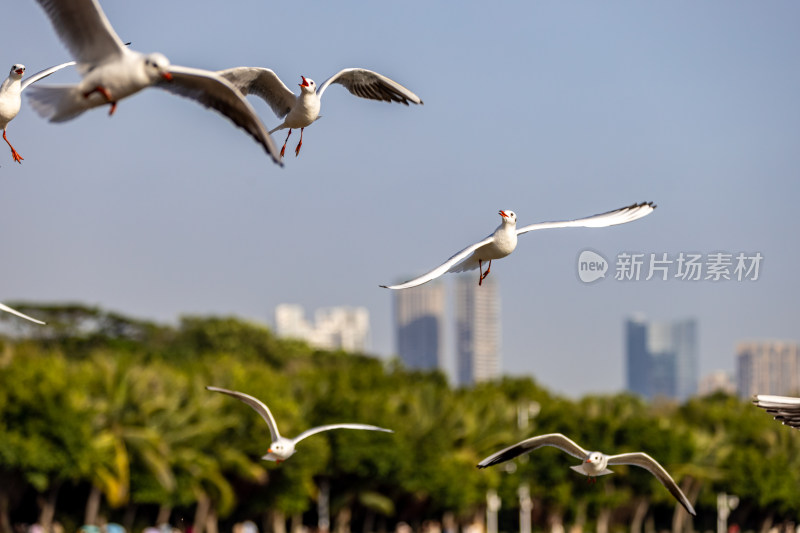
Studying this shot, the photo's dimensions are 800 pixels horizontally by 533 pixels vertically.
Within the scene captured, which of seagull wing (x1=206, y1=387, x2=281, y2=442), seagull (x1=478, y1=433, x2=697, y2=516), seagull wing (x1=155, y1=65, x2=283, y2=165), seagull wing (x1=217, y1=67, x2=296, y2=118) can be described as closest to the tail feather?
seagull wing (x1=155, y1=65, x2=283, y2=165)

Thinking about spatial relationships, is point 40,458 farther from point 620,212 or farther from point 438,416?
point 620,212

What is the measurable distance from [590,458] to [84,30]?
944 cm

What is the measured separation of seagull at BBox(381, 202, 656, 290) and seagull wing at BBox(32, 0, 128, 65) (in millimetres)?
4572

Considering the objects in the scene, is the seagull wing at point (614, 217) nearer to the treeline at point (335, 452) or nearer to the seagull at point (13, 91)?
the seagull at point (13, 91)

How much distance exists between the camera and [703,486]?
84562 mm

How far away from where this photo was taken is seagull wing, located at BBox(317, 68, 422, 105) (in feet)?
58.6

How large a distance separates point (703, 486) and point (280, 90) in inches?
2830

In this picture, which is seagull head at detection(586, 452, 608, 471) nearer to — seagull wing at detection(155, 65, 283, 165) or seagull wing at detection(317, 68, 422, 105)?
seagull wing at detection(317, 68, 422, 105)

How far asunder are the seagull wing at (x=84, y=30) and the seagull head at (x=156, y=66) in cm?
38

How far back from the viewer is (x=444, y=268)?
1473 cm

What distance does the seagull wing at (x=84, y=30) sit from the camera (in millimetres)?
12484

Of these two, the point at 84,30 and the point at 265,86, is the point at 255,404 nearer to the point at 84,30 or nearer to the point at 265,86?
the point at 265,86

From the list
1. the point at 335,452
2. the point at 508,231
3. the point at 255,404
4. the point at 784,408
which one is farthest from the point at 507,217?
the point at 335,452

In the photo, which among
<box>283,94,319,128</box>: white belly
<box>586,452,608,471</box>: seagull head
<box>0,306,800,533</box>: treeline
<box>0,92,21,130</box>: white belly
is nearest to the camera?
<box>0,92,21,130</box>: white belly
